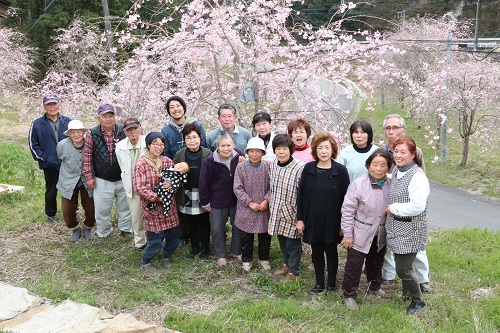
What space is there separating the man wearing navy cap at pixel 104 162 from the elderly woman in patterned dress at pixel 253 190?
155 centimetres

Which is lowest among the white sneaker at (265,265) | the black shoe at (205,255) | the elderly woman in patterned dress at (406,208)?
the white sneaker at (265,265)

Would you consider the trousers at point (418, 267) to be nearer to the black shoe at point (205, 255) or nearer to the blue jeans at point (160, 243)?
the black shoe at point (205, 255)

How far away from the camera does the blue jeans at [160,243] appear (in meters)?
4.30

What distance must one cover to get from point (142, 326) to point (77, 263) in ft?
5.64

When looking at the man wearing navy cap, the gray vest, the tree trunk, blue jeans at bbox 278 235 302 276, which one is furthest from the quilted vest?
the tree trunk

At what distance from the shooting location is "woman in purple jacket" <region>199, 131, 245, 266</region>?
4.23 meters

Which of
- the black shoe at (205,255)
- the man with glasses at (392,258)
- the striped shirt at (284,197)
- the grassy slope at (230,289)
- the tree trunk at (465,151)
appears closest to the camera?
the grassy slope at (230,289)

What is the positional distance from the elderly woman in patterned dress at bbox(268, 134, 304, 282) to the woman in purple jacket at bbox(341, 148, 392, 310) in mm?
558

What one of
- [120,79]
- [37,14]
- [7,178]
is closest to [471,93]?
[120,79]

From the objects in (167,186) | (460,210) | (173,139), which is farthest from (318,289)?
(460,210)

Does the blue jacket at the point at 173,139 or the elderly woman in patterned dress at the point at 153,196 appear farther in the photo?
the blue jacket at the point at 173,139

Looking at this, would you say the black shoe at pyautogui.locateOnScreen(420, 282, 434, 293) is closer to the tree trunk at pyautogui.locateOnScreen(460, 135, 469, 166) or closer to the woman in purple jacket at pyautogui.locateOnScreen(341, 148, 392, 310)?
the woman in purple jacket at pyautogui.locateOnScreen(341, 148, 392, 310)

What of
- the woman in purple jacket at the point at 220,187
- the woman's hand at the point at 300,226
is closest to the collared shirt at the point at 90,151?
the woman in purple jacket at the point at 220,187

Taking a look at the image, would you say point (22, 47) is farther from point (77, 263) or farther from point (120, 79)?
point (77, 263)
